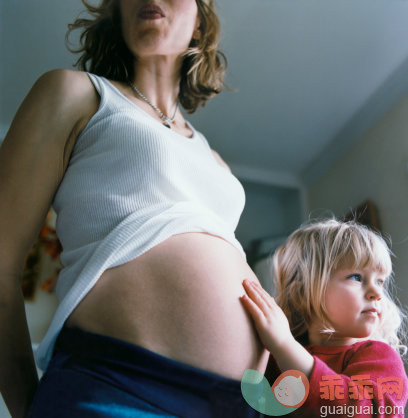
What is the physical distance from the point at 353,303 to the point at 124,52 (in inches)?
22.8

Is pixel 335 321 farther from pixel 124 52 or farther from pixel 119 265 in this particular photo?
pixel 124 52

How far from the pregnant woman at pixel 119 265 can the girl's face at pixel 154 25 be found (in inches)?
5.3

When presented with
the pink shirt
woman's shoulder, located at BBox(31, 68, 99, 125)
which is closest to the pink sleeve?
the pink shirt

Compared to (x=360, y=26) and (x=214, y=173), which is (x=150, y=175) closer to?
(x=214, y=173)

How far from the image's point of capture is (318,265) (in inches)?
25.7

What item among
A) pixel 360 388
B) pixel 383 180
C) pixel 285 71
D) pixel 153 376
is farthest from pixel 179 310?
pixel 285 71

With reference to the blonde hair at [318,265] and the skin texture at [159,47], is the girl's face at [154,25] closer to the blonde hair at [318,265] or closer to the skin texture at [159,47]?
the skin texture at [159,47]

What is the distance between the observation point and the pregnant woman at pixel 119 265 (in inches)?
15.1

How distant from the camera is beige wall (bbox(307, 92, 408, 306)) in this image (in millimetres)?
1091

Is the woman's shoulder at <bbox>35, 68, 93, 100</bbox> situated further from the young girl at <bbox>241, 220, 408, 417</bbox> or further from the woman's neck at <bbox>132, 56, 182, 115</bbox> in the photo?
the young girl at <bbox>241, 220, 408, 417</bbox>

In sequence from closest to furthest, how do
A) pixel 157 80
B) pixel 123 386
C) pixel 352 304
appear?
pixel 123 386
pixel 352 304
pixel 157 80

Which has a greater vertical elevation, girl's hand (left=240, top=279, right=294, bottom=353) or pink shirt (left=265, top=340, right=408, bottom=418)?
girl's hand (left=240, top=279, right=294, bottom=353)

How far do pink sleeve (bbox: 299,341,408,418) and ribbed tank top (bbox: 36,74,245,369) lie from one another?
19 centimetres

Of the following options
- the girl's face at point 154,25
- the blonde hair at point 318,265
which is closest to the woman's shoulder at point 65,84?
the girl's face at point 154,25
